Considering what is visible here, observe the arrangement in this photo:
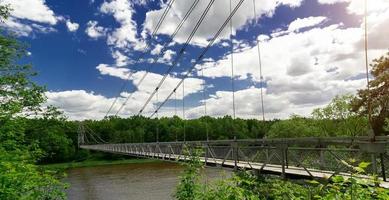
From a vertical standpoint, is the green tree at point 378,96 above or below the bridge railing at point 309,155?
above

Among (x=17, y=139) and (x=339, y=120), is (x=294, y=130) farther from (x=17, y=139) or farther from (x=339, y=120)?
(x=17, y=139)

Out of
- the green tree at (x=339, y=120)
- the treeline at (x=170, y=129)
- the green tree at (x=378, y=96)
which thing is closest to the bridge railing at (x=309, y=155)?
the treeline at (x=170, y=129)

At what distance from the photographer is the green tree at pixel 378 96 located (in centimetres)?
2185

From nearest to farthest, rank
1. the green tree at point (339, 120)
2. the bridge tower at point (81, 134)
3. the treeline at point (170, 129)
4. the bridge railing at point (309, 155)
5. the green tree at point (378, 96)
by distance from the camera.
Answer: the bridge railing at point (309, 155), the treeline at point (170, 129), the green tree at point (378, 96), the green tree at point (339, 120), the bridge tower at point (81, 134)

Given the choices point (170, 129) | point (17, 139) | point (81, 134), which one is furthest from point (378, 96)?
point (81, 134)

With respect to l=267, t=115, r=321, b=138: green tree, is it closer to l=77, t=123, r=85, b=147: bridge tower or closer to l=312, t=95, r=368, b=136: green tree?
l=312, t=95, r=368, b=136: green tree

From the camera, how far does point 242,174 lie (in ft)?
32.4

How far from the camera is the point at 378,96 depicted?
72.8ft

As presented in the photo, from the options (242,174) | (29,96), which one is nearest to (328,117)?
(242,174)

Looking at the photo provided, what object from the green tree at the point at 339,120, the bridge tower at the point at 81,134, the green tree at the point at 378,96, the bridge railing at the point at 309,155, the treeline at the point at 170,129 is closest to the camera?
the bridge railing at the point at 309,155

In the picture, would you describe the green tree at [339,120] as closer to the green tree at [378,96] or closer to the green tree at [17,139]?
the green tree at [378,96]

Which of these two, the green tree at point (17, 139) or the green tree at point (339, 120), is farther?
the green tree at point (339, 120)

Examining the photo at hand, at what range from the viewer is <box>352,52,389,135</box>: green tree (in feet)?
71.7

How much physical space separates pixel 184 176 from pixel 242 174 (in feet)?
11.3
